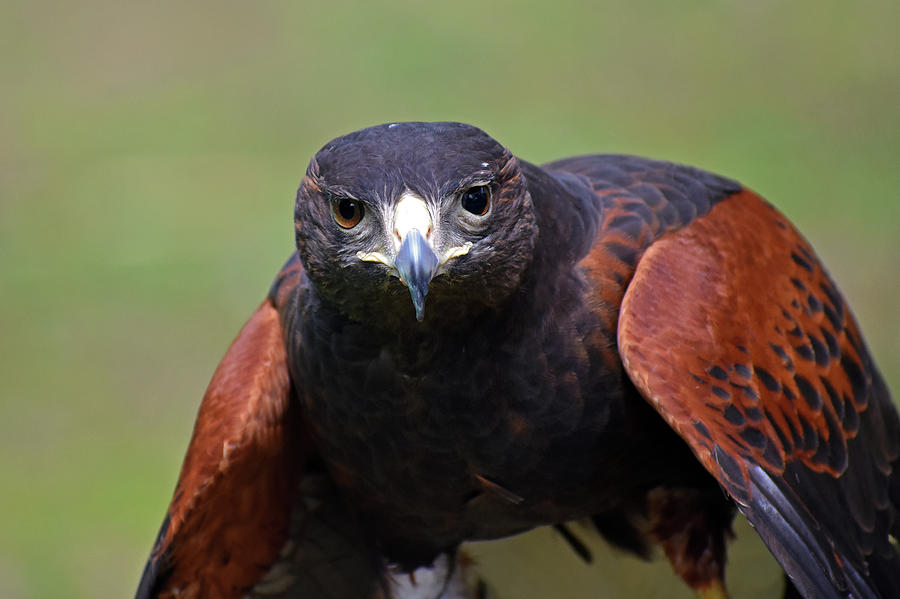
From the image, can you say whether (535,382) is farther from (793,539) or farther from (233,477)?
(233,477)

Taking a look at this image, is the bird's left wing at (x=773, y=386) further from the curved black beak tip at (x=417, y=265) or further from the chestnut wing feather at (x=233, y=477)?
the chestnut wing feather at (x=233, y=477)

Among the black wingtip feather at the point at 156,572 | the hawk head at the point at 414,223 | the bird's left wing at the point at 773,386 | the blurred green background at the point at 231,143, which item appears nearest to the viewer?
the hawk head at the point at 414,223

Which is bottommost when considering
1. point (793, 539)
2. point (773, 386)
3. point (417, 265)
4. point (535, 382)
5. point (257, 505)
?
point (257, 505)

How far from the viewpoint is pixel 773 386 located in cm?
400

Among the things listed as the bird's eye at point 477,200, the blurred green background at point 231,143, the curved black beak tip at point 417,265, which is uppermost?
the bird's eye at point 477,200

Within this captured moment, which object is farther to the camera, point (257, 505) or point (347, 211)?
point (257, 505)

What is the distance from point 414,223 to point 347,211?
0.24 meters

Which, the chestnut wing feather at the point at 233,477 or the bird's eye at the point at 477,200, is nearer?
the bird's eye at the point at 477,200

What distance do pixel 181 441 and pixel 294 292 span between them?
4.47m

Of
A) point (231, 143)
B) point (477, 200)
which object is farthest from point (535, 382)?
point (231, 143)

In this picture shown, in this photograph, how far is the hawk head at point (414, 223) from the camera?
3.38m

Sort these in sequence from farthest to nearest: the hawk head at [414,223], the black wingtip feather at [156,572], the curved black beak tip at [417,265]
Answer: the black wingtip feather at [156,572]
the hawk head at [414,223]
the curved black beak tip at [417,265]

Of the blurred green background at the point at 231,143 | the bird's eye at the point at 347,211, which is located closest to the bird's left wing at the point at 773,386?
the bird's eye at the point at 347,211

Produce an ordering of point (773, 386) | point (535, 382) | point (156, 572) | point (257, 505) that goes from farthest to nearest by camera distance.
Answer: point (257, 505) → point (156, 572) → point (773, 386) → point (535, 382)
